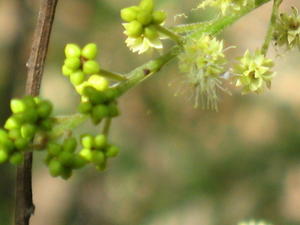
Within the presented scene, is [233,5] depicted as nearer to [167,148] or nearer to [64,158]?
[64,158]

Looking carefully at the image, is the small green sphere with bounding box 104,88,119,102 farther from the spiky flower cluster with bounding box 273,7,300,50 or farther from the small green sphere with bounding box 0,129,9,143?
the spiky flower cluster with bounding box 273,7,300,50

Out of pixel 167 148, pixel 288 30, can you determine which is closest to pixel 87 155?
pixel 288 30

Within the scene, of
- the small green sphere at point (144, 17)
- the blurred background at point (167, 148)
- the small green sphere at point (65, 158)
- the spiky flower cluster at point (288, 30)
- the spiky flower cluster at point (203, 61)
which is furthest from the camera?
the blurred background at point (167, 148)

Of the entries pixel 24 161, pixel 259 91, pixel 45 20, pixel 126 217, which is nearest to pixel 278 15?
pixel 259 91

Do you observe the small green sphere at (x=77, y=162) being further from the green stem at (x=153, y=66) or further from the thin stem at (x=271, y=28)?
the thin stem at (x=271, y=28)

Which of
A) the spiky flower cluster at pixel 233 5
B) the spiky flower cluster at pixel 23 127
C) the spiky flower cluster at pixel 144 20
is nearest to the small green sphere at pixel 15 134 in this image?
the spiky flower cluster at pixel 23 127

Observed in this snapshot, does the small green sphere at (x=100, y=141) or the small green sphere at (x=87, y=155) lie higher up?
the small green sphere at (x=100, y=141)
